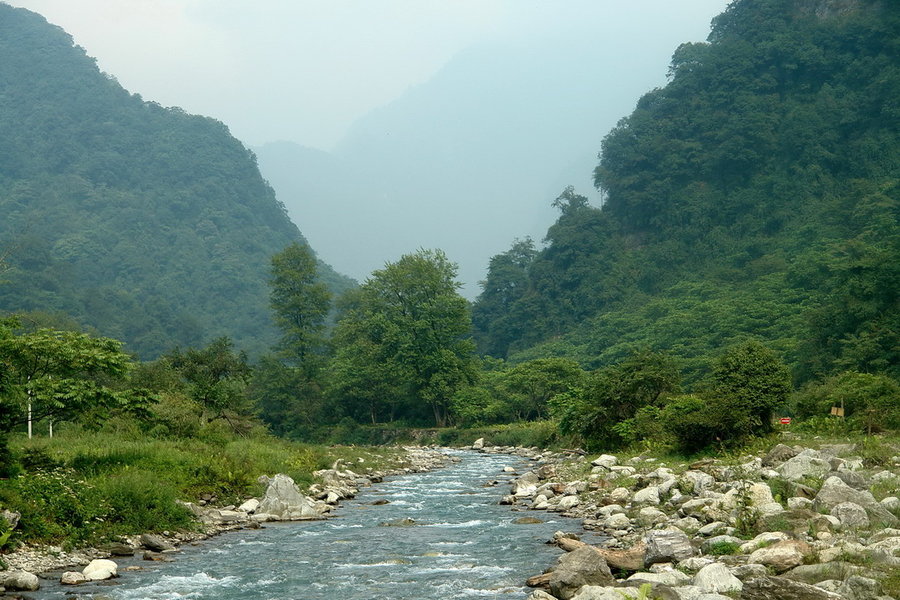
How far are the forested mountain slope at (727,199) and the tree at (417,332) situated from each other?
16.8 m

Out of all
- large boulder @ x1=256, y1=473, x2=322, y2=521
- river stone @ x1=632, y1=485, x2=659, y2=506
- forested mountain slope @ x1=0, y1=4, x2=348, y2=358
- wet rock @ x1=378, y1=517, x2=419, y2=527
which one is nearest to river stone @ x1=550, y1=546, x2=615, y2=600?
river stone @ x1=632, y1=485, x2=659, y2=506

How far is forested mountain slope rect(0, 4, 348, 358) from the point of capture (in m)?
104

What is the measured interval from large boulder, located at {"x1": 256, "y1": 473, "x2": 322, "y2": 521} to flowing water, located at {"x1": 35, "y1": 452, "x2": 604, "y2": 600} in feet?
2.18

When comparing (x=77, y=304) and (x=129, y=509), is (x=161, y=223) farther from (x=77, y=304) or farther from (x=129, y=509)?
(x=129, y=509)

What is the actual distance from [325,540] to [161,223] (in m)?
132

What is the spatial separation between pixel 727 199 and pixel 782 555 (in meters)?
82.9

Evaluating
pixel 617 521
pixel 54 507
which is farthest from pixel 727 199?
pixel 54 507

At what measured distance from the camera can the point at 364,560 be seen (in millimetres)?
14445

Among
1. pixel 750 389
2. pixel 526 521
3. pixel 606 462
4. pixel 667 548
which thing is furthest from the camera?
Result: pixel 606 462

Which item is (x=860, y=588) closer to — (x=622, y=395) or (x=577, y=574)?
(x=577, y=574)

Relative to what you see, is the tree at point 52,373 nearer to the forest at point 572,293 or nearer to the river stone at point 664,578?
the forest at point 572,293

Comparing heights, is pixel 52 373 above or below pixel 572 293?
below

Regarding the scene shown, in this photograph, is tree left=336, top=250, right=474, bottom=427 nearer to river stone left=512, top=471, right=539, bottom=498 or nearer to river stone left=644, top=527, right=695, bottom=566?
river stone left=512, top=471, right=539, bottom=498

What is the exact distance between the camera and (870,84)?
82.6 metres
